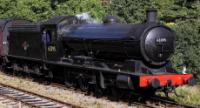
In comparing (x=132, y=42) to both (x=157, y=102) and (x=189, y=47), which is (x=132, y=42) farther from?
(x=189, y=47)

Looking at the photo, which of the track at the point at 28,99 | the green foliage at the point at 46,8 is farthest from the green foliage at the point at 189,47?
the green foliage at the point at 46,8

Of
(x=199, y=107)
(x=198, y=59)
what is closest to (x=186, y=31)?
(x=198, y=59)

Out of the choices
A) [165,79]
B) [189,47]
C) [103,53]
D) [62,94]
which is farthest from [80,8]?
[165,79]

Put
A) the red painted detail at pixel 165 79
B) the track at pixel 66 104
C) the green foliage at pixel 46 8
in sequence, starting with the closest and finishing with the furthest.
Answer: the red painted detail at pixel 165 79 < the track at pixel 66 104 < the green foliage at pixel 46 8

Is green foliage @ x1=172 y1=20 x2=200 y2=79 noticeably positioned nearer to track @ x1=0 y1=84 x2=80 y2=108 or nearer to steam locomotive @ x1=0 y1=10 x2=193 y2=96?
steam locomotive @ x1=0 y1=10 x2=193 y2=96

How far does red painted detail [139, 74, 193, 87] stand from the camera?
1333 centimetres

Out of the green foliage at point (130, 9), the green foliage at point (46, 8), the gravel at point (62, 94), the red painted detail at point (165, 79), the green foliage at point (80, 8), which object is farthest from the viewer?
the green foliage at point (46, 8)

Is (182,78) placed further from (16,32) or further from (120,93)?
(16,32)

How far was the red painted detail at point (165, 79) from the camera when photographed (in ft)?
43.7

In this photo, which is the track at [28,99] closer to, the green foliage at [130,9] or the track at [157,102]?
the track at [157,102]

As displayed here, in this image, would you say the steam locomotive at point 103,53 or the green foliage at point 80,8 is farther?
the green foliage at point 80,8

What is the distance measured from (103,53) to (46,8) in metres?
16.6

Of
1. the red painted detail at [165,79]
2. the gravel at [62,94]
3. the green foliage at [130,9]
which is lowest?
the gravel at [62,94]

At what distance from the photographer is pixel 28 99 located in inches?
600
